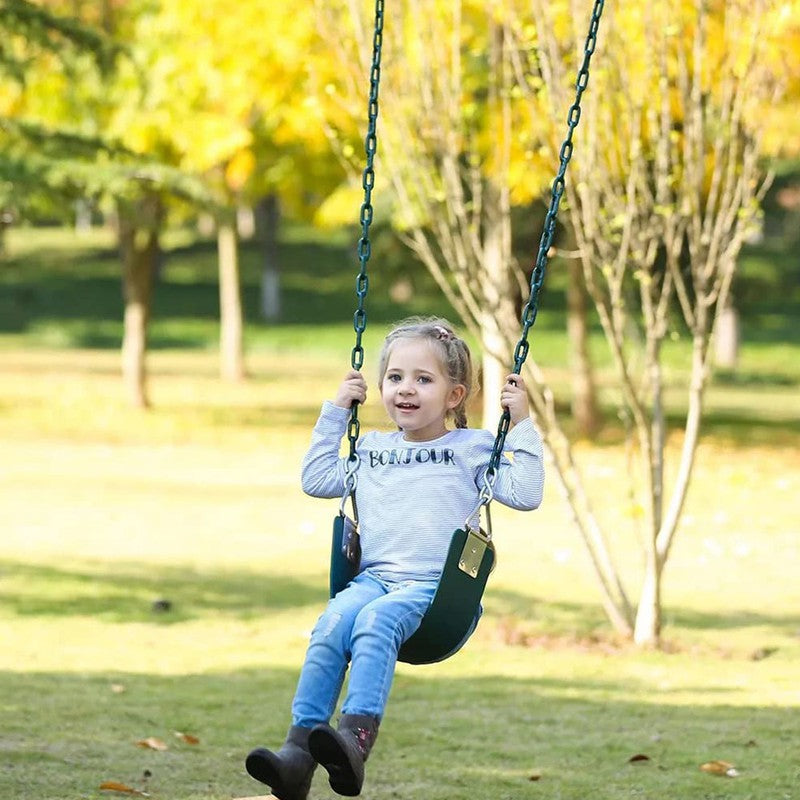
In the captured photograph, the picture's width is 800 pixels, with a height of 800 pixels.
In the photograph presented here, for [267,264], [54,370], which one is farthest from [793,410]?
[267,264]

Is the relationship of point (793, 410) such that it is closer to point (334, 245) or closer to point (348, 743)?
point (348, 743)

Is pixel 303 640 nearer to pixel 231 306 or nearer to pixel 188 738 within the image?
pixel 188 738

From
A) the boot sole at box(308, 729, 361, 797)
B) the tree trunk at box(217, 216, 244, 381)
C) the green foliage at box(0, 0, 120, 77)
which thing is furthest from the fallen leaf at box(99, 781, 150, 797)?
the tree trunk at box(217, 216, 244, 381)

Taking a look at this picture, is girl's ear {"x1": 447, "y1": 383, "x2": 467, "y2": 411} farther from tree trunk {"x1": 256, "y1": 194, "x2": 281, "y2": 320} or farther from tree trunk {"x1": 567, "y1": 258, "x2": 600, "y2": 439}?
tree trunk {"x1": 256, "y1": 194, "x2": 281, "y2": 320}

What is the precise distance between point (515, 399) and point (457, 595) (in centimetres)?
61

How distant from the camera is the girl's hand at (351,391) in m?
4.93

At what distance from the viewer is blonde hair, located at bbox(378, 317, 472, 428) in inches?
191

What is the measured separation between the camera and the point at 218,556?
11.8m

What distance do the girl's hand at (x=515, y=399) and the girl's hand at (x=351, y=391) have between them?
15.5 inches


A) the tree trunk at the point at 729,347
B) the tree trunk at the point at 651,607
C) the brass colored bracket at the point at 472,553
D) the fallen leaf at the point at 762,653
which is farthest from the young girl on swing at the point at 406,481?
the tree trunk at the point at 729,347

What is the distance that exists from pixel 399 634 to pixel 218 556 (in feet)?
24.3

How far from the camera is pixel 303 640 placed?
28.9 ft

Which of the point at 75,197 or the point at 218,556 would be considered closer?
the point at 218,556

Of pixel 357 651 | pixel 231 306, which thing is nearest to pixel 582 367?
pixel 231 306
